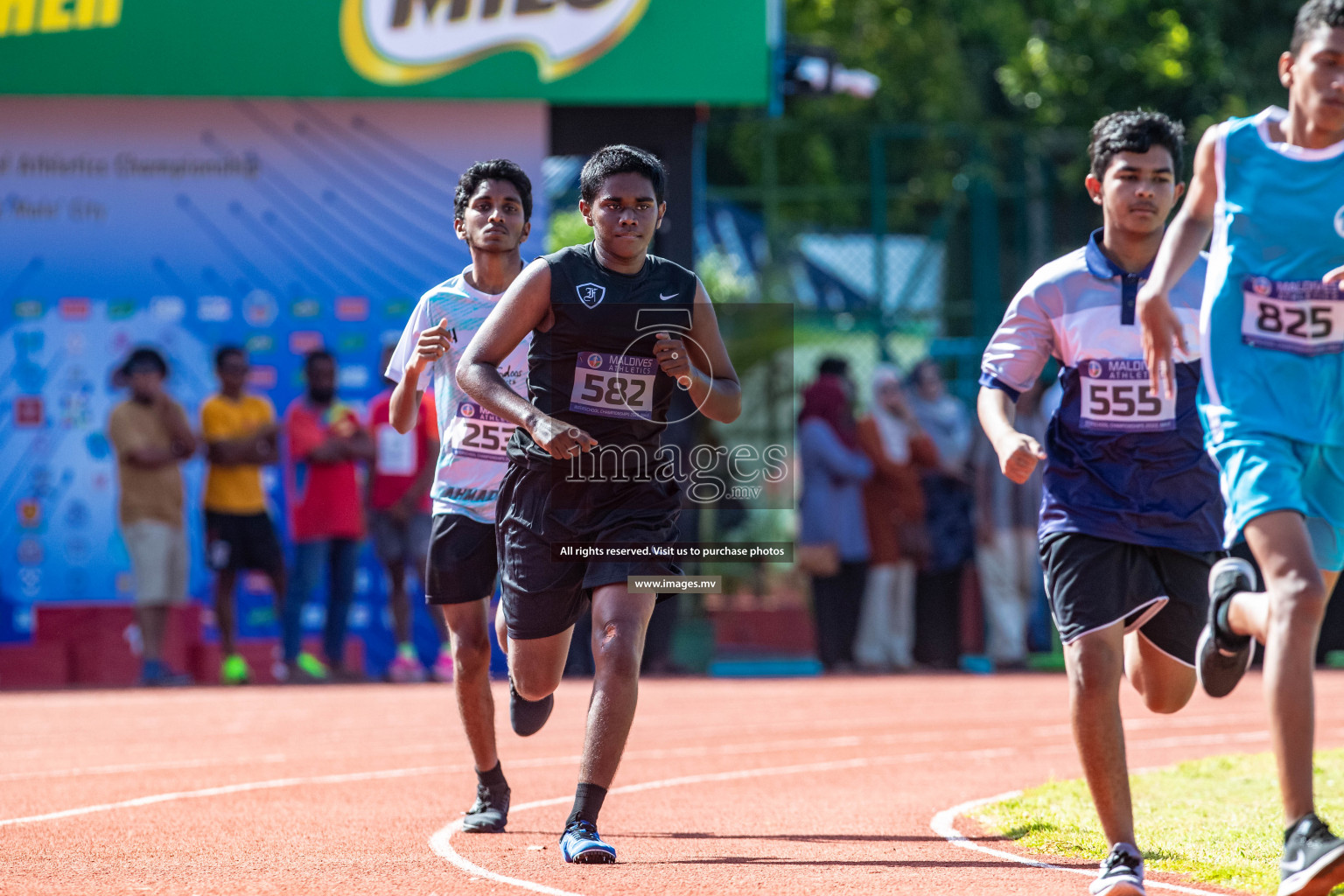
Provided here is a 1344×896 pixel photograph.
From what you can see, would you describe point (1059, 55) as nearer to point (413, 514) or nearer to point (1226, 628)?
point (413, 514)

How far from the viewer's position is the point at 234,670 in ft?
47.4

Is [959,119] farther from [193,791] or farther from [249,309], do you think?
[193,791]

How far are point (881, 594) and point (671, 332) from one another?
31.7 ft

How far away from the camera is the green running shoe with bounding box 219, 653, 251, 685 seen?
47.4ft

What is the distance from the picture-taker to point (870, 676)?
15.2 meters

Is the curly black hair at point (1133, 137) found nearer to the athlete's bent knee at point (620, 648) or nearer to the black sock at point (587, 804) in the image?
the athlete's bent knee at point (620, 648)

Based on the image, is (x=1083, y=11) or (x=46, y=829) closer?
(x=46, y=829)

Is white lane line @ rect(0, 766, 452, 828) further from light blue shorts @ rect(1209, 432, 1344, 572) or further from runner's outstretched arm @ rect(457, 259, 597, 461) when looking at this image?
light blue shorts @ rect(1209, 432, 1344, 572)

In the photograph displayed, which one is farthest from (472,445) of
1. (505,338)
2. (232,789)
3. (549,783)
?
(232,789)

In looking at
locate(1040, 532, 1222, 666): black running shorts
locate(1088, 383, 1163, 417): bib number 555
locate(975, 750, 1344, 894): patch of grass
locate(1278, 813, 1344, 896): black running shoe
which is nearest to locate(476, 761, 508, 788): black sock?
locate(975, 750, 1344, 894): patch of grass

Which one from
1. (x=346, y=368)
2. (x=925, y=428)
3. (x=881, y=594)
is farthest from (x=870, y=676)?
(x=346, y=368)

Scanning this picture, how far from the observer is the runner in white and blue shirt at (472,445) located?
6.95 meters

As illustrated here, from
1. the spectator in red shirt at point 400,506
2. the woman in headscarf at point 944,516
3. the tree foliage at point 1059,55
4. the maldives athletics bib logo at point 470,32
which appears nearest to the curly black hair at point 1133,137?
the maldives athletics bib logo at point 470,32

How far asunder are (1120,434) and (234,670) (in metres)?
10.1
